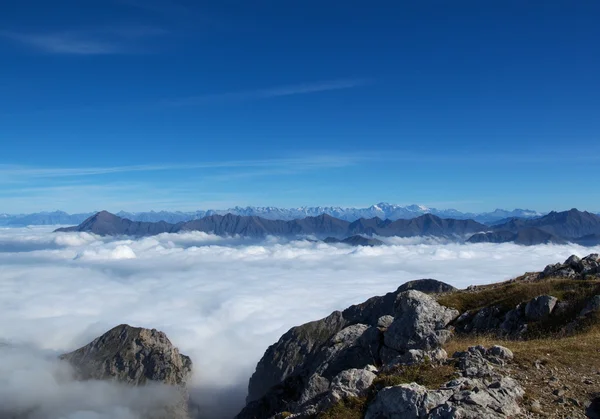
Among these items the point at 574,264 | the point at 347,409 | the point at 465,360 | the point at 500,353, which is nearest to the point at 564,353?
the point at 500,353

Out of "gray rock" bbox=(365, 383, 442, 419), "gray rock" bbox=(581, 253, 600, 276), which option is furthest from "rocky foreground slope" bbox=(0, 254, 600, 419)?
"gray rock" bbox=(581, 253, 600, 276)

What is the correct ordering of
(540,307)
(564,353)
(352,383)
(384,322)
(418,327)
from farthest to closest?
(384,322) → (540,307) → (418,327) → (564,353) → (352,383)

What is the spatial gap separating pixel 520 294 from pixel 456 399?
80.8 ft

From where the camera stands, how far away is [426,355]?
22516mm

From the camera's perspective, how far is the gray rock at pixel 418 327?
106ft

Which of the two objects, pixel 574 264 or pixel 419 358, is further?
pixel 574 264

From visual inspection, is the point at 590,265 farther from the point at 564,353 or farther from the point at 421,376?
the point at 421,376

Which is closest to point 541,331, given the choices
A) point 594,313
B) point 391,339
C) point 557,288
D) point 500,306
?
point 594,313

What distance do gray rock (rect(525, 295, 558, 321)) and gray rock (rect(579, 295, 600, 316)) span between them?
2.37m

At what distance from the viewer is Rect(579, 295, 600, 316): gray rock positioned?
30472mm

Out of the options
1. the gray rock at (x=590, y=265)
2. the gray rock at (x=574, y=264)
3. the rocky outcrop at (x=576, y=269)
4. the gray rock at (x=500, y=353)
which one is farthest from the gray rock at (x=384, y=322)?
the gray rock at (x=574, y=264)

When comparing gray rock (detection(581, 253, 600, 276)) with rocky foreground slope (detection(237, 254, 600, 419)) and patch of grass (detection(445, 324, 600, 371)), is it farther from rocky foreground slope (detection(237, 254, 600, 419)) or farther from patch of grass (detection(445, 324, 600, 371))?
patch of grass (detection(445, 324, 600, 371))

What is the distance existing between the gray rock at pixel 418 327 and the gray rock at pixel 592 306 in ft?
31.1

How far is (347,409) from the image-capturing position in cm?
1909
